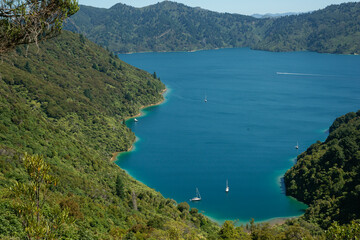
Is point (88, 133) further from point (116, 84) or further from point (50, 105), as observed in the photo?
point (116, 84)

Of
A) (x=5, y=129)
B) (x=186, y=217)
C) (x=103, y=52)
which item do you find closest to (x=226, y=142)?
(x=186, y=217)

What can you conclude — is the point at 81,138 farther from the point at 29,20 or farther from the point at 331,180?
the point at 29,20

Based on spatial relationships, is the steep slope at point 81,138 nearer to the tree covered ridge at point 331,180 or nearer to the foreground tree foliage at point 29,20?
the foreground tree foliage at point 29,20

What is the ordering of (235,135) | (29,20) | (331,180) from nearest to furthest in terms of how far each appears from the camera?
(29,20) → (331,180) → (235,135)

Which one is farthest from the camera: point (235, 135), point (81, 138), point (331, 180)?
point (235, 135)

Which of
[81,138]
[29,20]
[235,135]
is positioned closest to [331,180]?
[235,135]

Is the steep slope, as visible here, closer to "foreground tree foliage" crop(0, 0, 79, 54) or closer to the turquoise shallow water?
"foreground tree foliage" crop(0, 0, 79, 54)

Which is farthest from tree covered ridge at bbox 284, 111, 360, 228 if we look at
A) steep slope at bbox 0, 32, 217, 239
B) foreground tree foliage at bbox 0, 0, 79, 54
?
foreground tree foliage at bbox 0, 0, 79, 54
